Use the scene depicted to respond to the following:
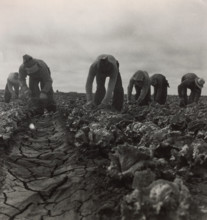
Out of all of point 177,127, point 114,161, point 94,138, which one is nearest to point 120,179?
point 114,161

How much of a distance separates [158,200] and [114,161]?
120cm

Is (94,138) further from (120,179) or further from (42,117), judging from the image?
(42,117)

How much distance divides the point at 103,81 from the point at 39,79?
2227 mm

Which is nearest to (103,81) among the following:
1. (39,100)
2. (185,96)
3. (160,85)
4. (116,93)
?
(116,93)

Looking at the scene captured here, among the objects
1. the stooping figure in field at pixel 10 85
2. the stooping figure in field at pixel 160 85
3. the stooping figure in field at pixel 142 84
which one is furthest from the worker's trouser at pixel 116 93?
the stooping figure in field at pixel 10 85

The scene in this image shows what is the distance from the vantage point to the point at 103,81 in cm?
971

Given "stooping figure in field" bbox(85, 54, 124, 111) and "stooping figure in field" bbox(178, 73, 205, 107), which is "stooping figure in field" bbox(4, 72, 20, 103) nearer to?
"stooping figure in field" bbox(85, 54, 124, 111)

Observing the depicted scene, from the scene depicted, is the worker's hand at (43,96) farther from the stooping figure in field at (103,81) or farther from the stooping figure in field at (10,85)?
the stooping figure in field at (10,85)

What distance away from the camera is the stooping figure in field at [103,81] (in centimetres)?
908

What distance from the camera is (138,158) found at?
3.37 m

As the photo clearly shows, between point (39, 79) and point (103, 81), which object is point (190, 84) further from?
point (39, 79)

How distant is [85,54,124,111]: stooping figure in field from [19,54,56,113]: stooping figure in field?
4.57 ft

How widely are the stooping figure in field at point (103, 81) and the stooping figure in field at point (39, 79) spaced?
139 centimetres

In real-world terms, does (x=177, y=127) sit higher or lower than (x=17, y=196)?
higher
